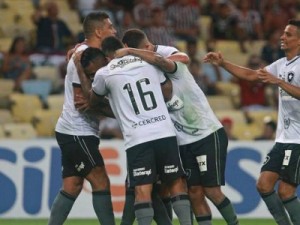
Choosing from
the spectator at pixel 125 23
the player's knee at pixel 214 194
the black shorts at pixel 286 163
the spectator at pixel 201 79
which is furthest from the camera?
the spectator at pixel 125 23

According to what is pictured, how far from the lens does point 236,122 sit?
1880cm

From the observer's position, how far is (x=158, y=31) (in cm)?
1989

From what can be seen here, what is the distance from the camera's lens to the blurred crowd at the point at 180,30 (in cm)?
1920

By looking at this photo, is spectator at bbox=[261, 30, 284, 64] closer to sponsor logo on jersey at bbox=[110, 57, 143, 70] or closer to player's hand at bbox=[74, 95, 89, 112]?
player's hand at bbox=[74, 95, 89, 112]

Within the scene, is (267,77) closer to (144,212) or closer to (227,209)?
(227,209)

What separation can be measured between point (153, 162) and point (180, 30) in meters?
10.2

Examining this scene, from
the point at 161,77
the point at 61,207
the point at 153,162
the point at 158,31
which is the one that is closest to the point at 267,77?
the point at 161,77

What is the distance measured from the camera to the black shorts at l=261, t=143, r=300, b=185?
476 inches

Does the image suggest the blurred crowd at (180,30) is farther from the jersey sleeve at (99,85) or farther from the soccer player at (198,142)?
the jersey sleeve at (99,85)

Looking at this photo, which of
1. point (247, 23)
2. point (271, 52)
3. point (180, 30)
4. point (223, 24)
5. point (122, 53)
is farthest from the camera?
point (247, 23)

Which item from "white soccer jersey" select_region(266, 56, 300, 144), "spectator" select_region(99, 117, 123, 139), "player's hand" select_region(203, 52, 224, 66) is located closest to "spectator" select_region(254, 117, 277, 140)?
"spectator" select_region(99, 117, 123, 139)

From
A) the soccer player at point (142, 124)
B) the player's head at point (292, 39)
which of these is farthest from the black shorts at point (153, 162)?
the player's head at point (292, 39)

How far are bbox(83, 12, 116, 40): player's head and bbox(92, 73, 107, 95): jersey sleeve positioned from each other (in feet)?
2.38

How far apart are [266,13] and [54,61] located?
16.1 ft
